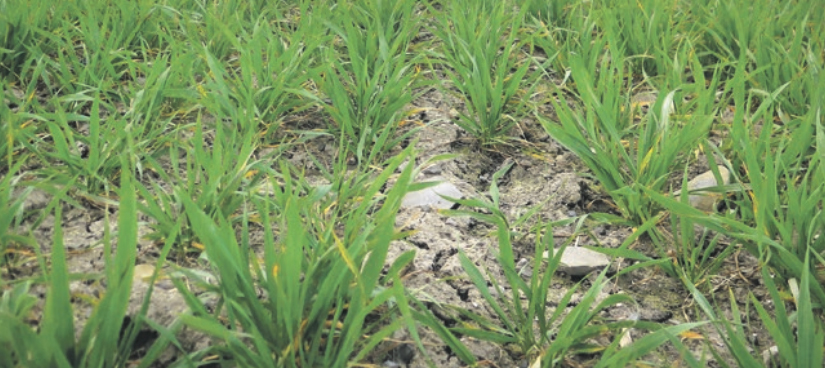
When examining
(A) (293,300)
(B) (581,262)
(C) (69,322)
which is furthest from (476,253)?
(C) (69,322)

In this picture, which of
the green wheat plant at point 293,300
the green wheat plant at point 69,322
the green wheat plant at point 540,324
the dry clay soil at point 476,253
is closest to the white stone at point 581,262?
the dry clay soil at point 476,253

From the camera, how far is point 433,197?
1.36 meters

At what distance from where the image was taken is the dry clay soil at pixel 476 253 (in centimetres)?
101

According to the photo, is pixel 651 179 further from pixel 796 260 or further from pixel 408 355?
pixel 408 355

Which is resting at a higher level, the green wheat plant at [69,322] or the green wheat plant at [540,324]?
the green wheat plant at [69,322]

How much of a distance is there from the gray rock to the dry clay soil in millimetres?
17

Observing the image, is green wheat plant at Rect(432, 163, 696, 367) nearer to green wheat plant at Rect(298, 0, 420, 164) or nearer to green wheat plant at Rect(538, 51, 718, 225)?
green wheat plant at Rect(538, 51, 718, 225)

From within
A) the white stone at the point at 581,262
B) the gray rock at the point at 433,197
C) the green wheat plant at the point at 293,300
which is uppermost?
the green wheat plant at the point at 293,300

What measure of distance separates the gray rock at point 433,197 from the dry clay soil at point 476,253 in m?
0.02

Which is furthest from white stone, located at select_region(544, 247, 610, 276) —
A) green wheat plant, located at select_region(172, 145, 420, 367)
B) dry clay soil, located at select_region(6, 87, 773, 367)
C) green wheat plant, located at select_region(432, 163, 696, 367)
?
green wheat plant, located at select_region(172, 145, 420, 367)

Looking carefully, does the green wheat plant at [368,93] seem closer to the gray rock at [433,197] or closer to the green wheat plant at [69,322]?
the gray rock at [433,197]

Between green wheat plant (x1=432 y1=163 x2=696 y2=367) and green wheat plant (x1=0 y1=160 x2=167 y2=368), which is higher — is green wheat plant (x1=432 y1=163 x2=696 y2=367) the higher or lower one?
the lower one

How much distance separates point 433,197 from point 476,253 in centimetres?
17

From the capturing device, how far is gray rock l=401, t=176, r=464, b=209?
4.42 feet
